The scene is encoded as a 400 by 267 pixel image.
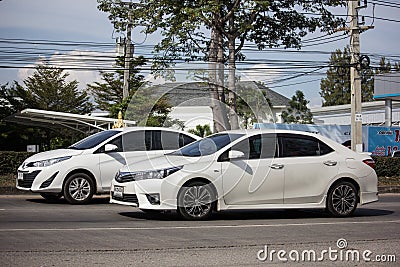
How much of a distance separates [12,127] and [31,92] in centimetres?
768

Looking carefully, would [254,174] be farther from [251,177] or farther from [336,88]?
[336,88]

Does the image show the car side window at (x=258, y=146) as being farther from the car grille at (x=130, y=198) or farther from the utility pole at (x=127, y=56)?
the utility pole at (x=127, y=56)

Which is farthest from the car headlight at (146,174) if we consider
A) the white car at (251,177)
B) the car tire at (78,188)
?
the car tire at (78,188)

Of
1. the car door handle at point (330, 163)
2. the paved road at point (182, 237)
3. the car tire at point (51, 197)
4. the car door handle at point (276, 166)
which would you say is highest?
the car door handle at point (330, 163)

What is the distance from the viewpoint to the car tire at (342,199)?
1210 centimetres

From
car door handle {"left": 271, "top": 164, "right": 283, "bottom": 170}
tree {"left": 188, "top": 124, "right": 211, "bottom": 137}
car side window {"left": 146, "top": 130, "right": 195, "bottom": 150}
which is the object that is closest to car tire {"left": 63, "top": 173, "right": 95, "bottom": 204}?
car side window {"left": 146, "top": 130, "right": 195, "bottom": 150}

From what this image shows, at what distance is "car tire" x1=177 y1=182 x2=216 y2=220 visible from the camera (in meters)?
10.9

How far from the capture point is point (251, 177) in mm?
11336

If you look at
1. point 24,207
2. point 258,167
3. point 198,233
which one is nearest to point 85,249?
point 198,233

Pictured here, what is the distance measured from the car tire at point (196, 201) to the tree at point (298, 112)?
1479 inches

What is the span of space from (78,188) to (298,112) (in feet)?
119

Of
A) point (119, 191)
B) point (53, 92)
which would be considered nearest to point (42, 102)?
point (53, 92)

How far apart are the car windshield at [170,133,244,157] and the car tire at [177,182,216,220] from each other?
70cm

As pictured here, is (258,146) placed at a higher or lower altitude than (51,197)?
higher
